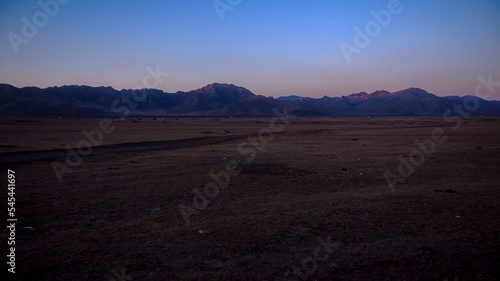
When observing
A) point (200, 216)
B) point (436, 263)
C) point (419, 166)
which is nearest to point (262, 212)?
point (200, 216)

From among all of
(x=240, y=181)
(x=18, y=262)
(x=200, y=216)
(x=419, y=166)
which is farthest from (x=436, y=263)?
(x=419, y=166)

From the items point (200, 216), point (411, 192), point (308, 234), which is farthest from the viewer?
point (411, 192)

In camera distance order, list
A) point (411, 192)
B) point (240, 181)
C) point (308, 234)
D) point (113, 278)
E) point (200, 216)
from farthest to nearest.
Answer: point (240, 181)
point (411, 192)
point (200, 216)
point (308, 234)
point (113, 278)

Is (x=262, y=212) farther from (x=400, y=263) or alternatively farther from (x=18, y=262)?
(x=18, y=262)

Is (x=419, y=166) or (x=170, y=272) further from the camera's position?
(x=419, y=166)

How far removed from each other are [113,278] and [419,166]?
1862 cm

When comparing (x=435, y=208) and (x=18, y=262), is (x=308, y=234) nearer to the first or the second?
(x=435, y=208)

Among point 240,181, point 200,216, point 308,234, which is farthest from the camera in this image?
point 240,181

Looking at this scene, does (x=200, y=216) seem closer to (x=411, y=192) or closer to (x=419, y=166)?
(x=411, y=192)

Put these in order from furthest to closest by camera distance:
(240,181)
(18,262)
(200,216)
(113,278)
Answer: (240,181)
(200,216)
(18,262)
(113,278)

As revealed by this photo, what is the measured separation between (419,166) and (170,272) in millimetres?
17803

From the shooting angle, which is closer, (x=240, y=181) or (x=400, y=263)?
(x=400, y=263)

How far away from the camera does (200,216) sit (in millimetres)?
10078

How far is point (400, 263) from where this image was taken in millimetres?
6750
